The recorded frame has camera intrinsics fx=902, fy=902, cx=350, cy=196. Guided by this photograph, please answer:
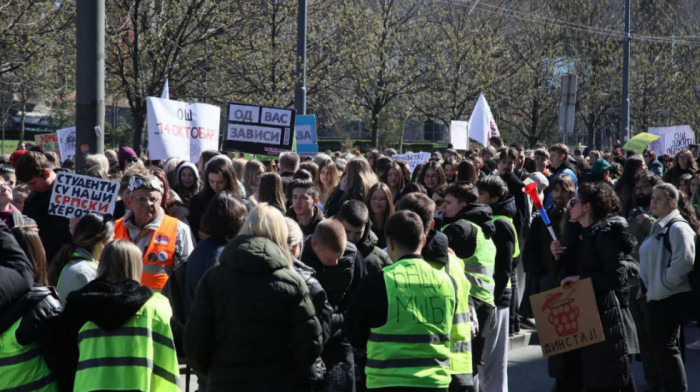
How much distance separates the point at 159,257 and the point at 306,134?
9.79m

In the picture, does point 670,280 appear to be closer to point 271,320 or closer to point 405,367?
point 405,367

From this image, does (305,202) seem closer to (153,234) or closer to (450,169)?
(153,234)

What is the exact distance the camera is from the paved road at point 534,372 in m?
8.03

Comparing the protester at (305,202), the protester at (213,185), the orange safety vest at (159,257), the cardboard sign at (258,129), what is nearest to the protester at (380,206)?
the protester at (305,202)

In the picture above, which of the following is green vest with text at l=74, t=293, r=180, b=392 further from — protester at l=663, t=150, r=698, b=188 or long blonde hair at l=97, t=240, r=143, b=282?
protester at l=663, t=150, r=698, b=188

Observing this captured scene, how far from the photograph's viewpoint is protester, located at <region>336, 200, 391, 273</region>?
19.2 feet

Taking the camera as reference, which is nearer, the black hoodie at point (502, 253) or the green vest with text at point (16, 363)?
the green vest with text at point (16, 363)

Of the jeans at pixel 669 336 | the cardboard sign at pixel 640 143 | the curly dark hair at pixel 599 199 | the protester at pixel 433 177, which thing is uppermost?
the cardboard sign at pixel 640 143

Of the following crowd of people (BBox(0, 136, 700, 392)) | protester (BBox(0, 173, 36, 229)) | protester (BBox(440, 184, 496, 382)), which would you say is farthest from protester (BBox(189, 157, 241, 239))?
protester (BBox(440, 184, 496, 382))

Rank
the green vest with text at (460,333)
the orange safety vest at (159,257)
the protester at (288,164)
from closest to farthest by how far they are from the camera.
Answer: the green vest with text at (460,333)
the orange safety vest at (159,257)
the protester at (288,164)

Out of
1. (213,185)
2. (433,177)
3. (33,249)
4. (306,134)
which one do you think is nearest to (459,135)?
(306,134)

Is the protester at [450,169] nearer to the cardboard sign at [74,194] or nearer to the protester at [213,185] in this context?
the protester at [213,185]

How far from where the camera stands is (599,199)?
6.18 m

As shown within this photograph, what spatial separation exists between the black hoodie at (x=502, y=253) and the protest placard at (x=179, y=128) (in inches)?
192
